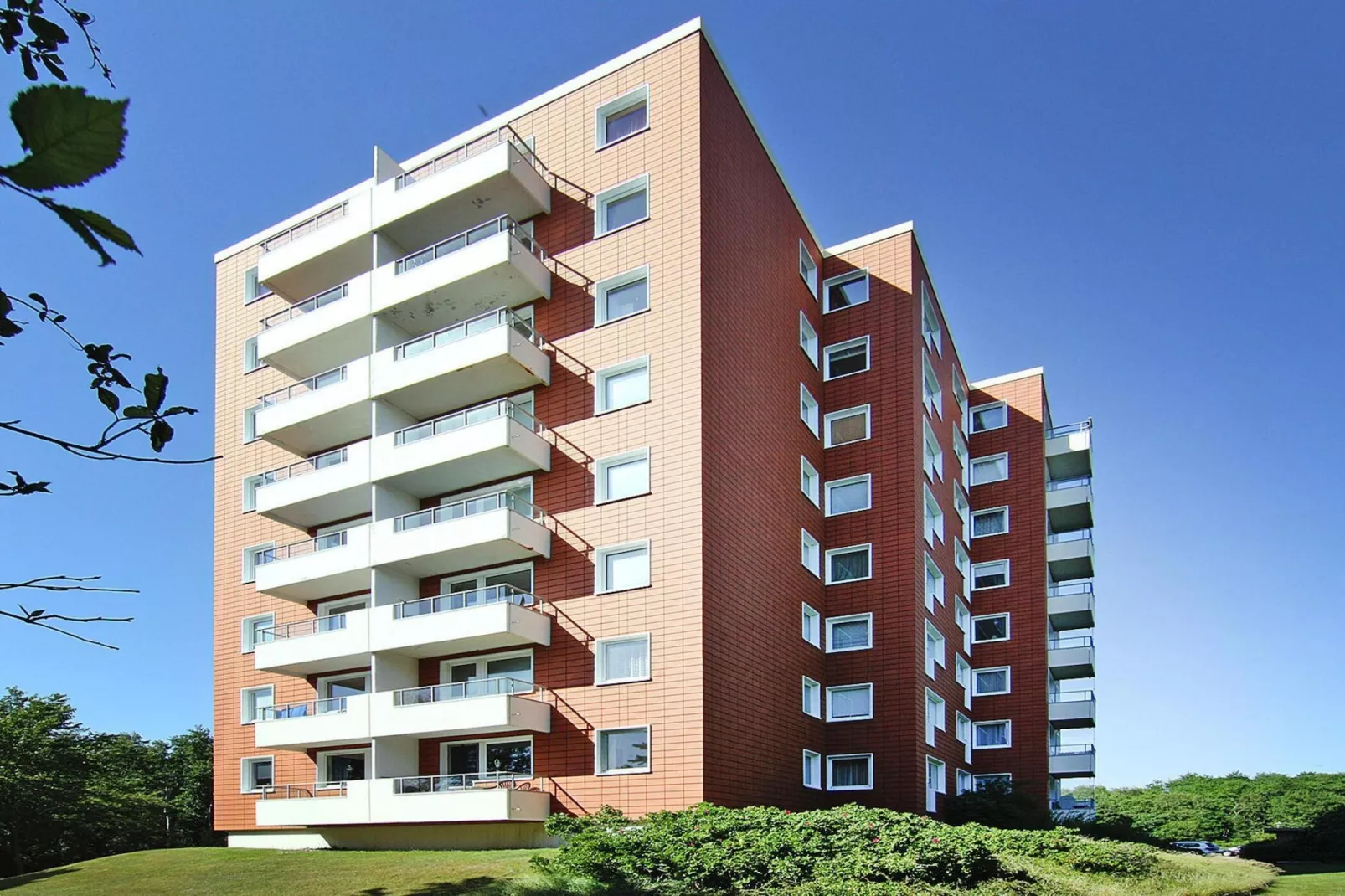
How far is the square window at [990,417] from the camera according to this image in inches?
1996

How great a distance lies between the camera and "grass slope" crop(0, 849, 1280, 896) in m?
18.8

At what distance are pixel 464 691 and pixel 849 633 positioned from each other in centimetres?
1279

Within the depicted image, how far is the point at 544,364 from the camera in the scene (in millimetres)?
28906

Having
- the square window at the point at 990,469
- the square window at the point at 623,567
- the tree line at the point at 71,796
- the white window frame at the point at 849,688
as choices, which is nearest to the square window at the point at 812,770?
the white window frame at the point at 849,688

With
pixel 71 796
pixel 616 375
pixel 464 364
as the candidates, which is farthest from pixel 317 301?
pixel 71 796

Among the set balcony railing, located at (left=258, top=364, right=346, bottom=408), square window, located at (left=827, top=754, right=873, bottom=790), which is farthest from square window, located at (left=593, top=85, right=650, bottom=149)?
square window, located at (left=827, top=754, right=873, bottom=790)

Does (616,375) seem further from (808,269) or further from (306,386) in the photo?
(306,386)

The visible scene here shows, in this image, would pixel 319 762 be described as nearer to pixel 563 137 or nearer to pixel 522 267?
pixel 522 267

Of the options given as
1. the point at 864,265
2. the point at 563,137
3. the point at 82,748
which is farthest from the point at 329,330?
Answer: the point at 82,748

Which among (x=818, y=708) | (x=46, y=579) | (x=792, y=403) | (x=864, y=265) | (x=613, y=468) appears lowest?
(x=818, y=708)

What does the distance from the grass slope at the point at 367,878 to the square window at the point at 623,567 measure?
21.7 feet

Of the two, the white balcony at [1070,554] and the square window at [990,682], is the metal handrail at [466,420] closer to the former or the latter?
the square window at [990,682]

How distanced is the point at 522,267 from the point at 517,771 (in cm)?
1320

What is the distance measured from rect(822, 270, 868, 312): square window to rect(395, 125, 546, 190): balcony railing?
11.7 metres
